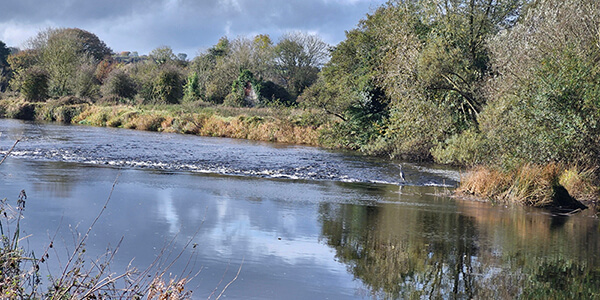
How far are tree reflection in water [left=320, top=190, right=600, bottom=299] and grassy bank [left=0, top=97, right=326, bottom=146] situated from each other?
72.0 feet

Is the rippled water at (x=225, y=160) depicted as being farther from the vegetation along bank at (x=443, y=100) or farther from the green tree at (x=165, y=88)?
the green tree at (x=165, y=88)

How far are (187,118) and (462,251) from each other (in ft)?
113

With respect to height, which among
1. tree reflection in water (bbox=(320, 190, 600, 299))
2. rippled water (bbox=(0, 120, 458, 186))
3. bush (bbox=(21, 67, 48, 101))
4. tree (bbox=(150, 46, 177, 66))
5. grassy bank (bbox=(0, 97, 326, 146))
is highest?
tree (bbox=(150, 46, 177, 66))

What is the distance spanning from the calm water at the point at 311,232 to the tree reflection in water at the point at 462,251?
0.08 ft

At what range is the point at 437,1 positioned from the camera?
24531 millimetres

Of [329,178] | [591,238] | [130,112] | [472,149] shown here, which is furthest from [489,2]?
[130,112]

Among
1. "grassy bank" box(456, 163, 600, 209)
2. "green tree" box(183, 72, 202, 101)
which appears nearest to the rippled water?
"grassy bank" box(456, 163, 600, 209)

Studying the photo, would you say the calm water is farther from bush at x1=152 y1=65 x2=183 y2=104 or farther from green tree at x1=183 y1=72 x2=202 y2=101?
green tree at x1=183 y1=72 x2=202 y2=101

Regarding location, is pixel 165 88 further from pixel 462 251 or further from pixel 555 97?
pixel 462 251

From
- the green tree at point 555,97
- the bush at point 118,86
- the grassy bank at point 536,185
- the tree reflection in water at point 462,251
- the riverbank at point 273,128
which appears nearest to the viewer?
the tree reflection in water at point 462,251

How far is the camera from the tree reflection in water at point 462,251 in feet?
24.0

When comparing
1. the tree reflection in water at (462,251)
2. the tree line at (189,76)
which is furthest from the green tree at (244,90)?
the tree reflection in water at (462,251)

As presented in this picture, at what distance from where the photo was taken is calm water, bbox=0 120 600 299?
734cm

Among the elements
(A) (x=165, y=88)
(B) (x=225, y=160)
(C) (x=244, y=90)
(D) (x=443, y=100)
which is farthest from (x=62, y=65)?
(D) (x=443, y=100)
